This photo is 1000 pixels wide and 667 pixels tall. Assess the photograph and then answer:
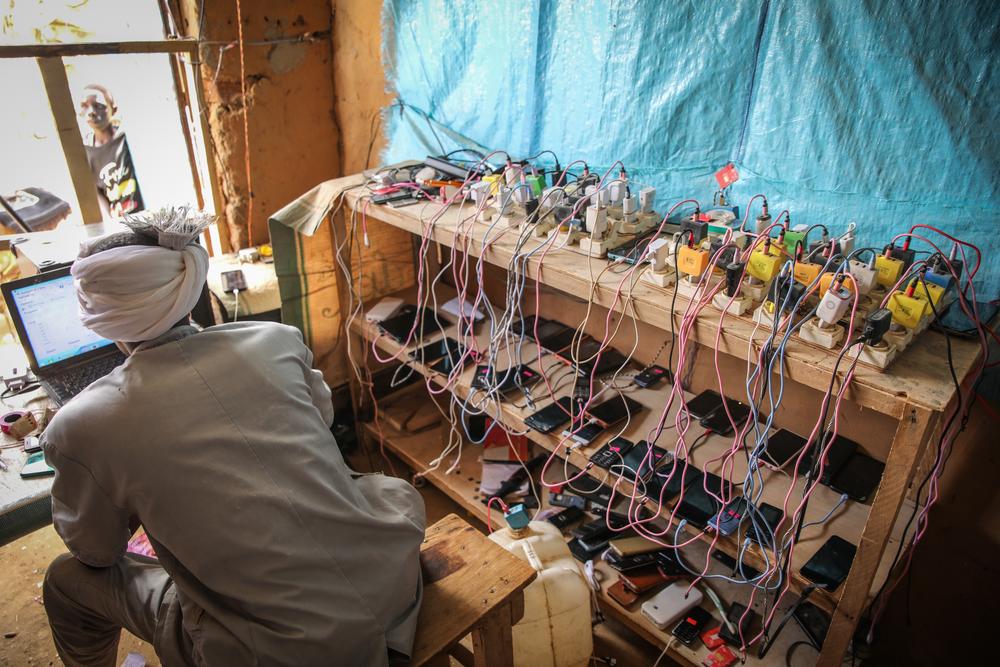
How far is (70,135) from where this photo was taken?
2.25 meters

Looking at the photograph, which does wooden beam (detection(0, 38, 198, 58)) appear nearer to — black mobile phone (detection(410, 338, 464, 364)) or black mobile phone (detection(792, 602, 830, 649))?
black mobile phone (detection(410, 338, 464, 364))

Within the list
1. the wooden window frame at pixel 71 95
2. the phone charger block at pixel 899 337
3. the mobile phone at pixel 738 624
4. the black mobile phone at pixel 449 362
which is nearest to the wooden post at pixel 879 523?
the phone charger block at pixel 899 337

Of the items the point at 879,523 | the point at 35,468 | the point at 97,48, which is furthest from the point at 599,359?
the point at 97,48

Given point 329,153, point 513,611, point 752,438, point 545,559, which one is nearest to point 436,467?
point 545,559

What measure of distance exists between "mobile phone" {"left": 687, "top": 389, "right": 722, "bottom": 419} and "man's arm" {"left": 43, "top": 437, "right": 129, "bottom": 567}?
1341 mm

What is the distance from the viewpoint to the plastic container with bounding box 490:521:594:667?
1.54m

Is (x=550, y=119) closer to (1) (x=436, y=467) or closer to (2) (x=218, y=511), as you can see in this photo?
(1) (x=436, y=467)

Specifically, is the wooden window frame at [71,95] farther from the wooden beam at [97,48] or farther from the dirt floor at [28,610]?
the dirt floor at [28,610]

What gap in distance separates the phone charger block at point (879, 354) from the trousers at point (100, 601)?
4.36ft

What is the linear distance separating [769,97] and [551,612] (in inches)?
52.4

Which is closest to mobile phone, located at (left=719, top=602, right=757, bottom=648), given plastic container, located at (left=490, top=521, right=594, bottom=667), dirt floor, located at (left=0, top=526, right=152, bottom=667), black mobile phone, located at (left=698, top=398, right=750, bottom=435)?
plastic container, located at (left=490, top=521, right=594, bottom=667)

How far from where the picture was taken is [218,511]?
1040mm

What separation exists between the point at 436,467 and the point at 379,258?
2.61 feet

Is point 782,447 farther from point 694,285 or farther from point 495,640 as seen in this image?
point 495,640
